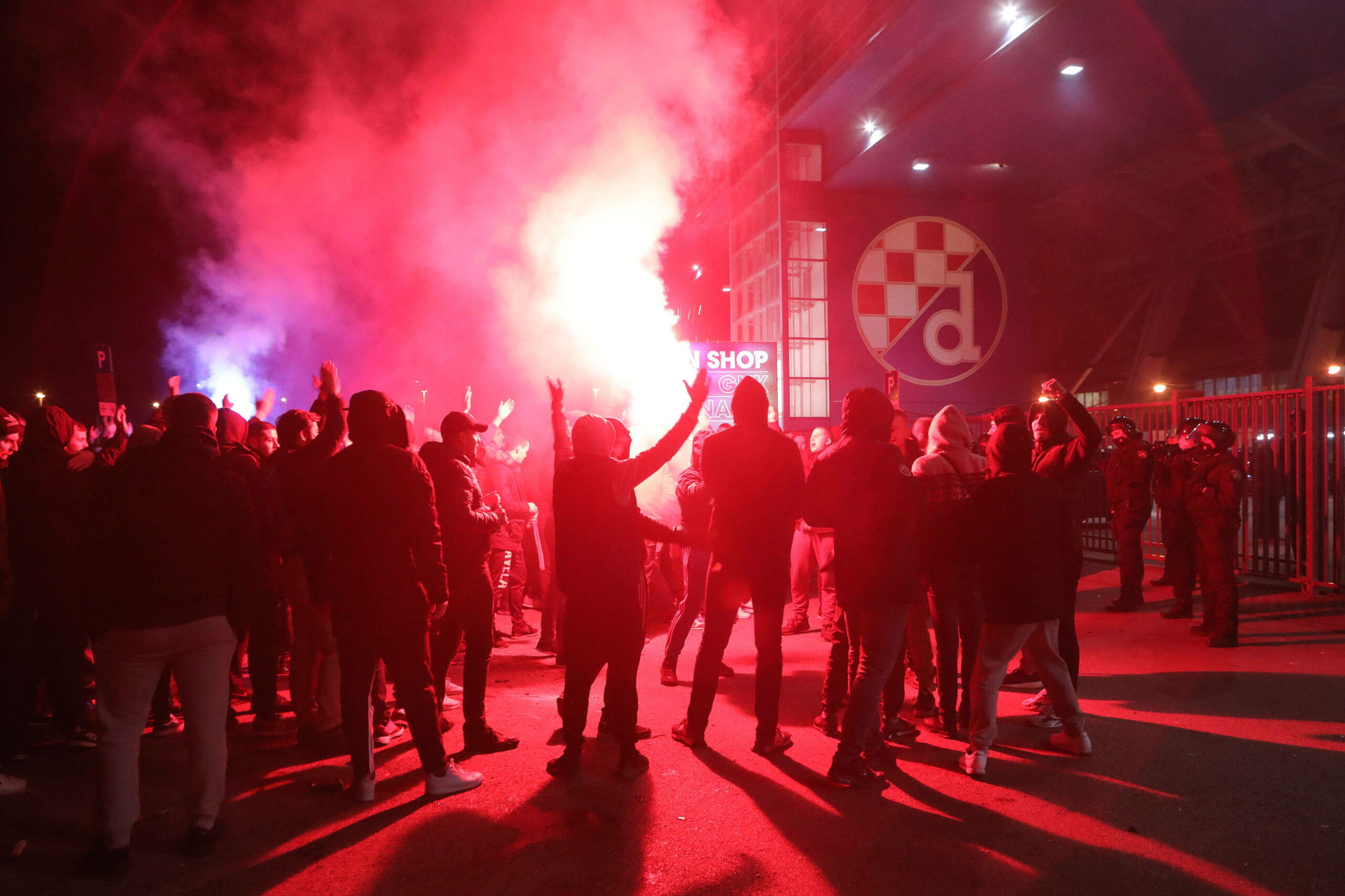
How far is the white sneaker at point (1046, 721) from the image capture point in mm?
4672

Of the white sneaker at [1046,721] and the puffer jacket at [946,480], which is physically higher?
the puffer jacket at [946,480]

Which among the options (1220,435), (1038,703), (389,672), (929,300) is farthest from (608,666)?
(929,300)

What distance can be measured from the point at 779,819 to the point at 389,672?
194 cm

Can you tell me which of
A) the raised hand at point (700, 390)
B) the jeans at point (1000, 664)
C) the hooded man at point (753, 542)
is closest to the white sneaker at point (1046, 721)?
the jeans at point (1000, 664)

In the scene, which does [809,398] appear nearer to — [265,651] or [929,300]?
[929,300]

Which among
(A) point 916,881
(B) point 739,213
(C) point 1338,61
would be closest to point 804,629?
(A) point 916,881

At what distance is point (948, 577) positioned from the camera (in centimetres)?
449

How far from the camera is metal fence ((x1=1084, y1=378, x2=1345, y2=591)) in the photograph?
8320 mm

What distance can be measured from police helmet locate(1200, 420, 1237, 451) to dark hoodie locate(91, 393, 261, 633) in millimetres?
7508

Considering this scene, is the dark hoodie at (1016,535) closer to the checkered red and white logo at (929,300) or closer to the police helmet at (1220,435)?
the police helmet at (1220,435)

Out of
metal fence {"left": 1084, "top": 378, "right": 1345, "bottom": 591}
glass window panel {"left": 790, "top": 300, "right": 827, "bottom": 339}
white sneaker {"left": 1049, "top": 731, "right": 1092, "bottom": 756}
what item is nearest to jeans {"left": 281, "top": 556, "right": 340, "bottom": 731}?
white sneaker {"left": 1049, "top": 731, "right": 1092, "bottom": 756}

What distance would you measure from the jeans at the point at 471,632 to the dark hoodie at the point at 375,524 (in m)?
0.64

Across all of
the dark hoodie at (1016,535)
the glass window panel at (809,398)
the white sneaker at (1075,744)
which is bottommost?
the white sneaker at (1075,744)

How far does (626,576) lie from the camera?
4027mm
